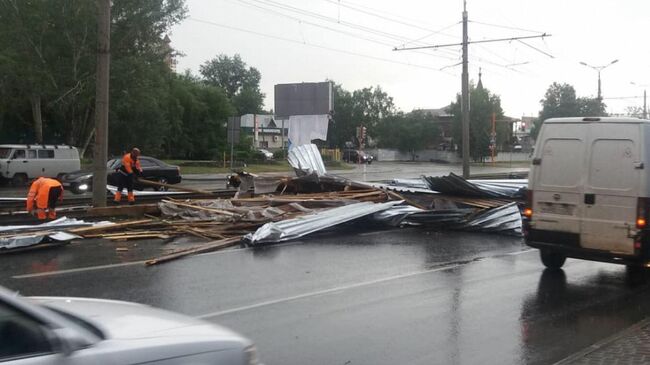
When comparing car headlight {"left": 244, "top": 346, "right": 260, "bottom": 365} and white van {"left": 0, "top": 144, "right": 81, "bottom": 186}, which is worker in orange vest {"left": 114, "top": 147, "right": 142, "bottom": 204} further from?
car headlight {"left": 244, "top": 346, "right": 260, "bottom": 365}

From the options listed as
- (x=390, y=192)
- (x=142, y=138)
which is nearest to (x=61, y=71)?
(x=142, y=138)

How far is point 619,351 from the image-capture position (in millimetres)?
5555

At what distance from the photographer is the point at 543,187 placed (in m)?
9.28

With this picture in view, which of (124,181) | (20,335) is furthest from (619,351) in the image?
(124,181)

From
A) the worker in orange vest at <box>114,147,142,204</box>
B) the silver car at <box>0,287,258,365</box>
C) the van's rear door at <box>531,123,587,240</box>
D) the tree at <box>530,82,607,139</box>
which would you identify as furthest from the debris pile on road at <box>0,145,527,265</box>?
the tree at <box>530,82,607,139</box>

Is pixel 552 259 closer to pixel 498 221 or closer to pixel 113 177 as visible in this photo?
pixel 498 221

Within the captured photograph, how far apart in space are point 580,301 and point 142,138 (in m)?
43.1

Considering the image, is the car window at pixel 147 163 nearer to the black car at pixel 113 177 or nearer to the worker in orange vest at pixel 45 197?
the black car at pixel 113 177

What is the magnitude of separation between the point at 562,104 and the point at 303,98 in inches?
2005

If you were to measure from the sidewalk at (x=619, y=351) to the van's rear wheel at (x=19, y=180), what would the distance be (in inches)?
1105

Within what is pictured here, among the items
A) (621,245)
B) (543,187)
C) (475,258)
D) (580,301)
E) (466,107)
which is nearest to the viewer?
(580,301)

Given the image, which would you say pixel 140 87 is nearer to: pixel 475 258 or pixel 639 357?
pixel 475 258

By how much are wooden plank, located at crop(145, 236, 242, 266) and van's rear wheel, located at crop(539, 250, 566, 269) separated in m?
5.57

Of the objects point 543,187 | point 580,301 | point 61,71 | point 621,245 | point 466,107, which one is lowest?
point 580,301
